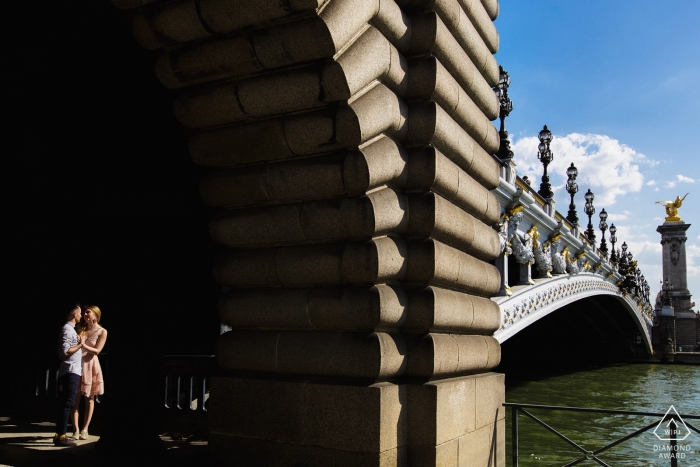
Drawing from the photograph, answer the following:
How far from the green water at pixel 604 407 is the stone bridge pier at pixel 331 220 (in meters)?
6.52

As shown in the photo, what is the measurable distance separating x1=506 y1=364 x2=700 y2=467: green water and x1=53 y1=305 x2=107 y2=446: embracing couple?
8.18 meters

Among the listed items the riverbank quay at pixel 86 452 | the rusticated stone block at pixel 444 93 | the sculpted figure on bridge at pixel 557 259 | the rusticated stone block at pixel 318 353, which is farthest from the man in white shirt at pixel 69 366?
the sculpted figure on bridge at pixel 557 259

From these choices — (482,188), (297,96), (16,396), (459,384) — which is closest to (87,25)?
(297,96)

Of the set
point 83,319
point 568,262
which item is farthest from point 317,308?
point 568,262

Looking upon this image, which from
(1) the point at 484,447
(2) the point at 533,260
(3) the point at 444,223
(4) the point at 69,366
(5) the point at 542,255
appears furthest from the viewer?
(5) the point at 542,255

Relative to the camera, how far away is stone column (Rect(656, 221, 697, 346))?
76.0m

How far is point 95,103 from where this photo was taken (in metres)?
7.43

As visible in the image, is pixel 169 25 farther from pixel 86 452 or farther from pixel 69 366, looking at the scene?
pixel 69 366

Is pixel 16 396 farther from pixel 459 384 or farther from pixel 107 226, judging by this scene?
pixel 459 384

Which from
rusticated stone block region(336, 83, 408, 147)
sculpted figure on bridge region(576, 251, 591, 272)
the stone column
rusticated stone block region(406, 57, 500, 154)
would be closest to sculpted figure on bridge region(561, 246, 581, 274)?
sculpted figure on bridge region(576, 251, 591, 272)

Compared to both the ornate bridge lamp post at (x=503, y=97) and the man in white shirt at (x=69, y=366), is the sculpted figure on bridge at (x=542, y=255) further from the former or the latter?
the man in white shirt at (x=69, y=366)

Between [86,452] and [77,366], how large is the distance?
160 centimetres

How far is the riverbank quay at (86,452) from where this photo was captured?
240 inches

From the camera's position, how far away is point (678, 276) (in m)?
81.9
